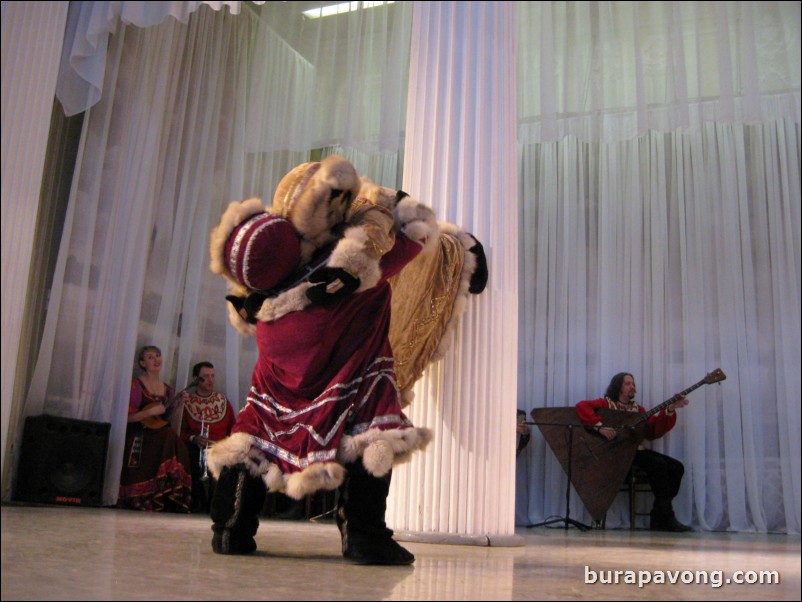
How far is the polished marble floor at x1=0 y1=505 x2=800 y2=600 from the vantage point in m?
1.62

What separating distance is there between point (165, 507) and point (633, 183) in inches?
163

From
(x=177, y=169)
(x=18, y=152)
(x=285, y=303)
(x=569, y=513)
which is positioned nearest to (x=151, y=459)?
(x=177, y=169)

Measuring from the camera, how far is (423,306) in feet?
10.1

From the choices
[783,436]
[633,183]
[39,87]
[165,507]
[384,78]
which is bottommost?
[165,507]

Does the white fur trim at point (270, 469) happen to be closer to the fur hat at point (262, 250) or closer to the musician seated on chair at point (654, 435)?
the fur hat at point (262, 250)

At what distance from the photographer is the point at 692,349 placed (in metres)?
6.45

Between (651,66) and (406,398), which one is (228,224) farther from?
(651,66)

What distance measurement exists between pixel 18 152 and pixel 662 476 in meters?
5.30

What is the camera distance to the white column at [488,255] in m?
3.11

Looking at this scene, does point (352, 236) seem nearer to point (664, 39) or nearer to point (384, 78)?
point (384, 78)

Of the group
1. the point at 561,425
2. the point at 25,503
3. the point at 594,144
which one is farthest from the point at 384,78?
the point at 25,503

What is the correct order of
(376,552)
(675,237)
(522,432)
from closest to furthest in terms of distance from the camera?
1. (376,552)
2. (522,432)
3. (675,237)

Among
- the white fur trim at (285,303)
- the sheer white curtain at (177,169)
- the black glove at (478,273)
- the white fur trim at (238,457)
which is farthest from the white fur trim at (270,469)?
the sheer white curtain at (177,169)

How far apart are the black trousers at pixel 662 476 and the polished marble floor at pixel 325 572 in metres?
3.02
